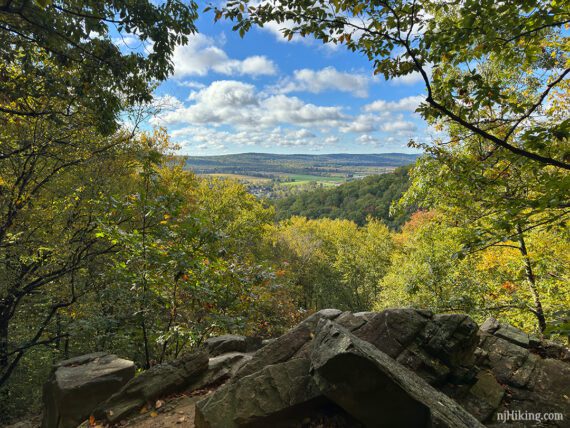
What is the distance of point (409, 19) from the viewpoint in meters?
4.55

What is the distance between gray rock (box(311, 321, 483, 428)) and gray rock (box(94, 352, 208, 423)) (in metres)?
4.67

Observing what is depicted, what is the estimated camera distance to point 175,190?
1265cm

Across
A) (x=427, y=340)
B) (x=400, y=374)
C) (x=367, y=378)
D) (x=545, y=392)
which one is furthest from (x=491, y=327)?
(x=367, y=378)

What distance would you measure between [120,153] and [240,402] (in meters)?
10.5

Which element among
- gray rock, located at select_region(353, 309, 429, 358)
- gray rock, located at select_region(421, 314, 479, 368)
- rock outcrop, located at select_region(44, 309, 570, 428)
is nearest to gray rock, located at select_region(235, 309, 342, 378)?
rock outcrop, located at select_region(44, 309, 570, 428)

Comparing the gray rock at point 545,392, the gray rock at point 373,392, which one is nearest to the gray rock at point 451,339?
the gray rock at point 545,392

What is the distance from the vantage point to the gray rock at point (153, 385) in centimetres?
751

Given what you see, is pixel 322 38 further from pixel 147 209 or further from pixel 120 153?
pixel 120 153

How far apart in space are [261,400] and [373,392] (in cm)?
207

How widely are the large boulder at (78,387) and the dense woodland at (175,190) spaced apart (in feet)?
3.58

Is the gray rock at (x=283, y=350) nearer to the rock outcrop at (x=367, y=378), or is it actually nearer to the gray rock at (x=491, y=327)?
the rock outcrop at (x=367, y=378)

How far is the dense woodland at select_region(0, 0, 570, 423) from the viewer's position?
5.07m

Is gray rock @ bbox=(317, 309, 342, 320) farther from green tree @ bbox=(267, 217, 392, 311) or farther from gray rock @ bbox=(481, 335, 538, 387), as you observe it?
green tree @ bbox=(267, 217, 392, 311)

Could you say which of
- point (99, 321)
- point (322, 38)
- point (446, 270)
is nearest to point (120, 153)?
point (99, 321)
